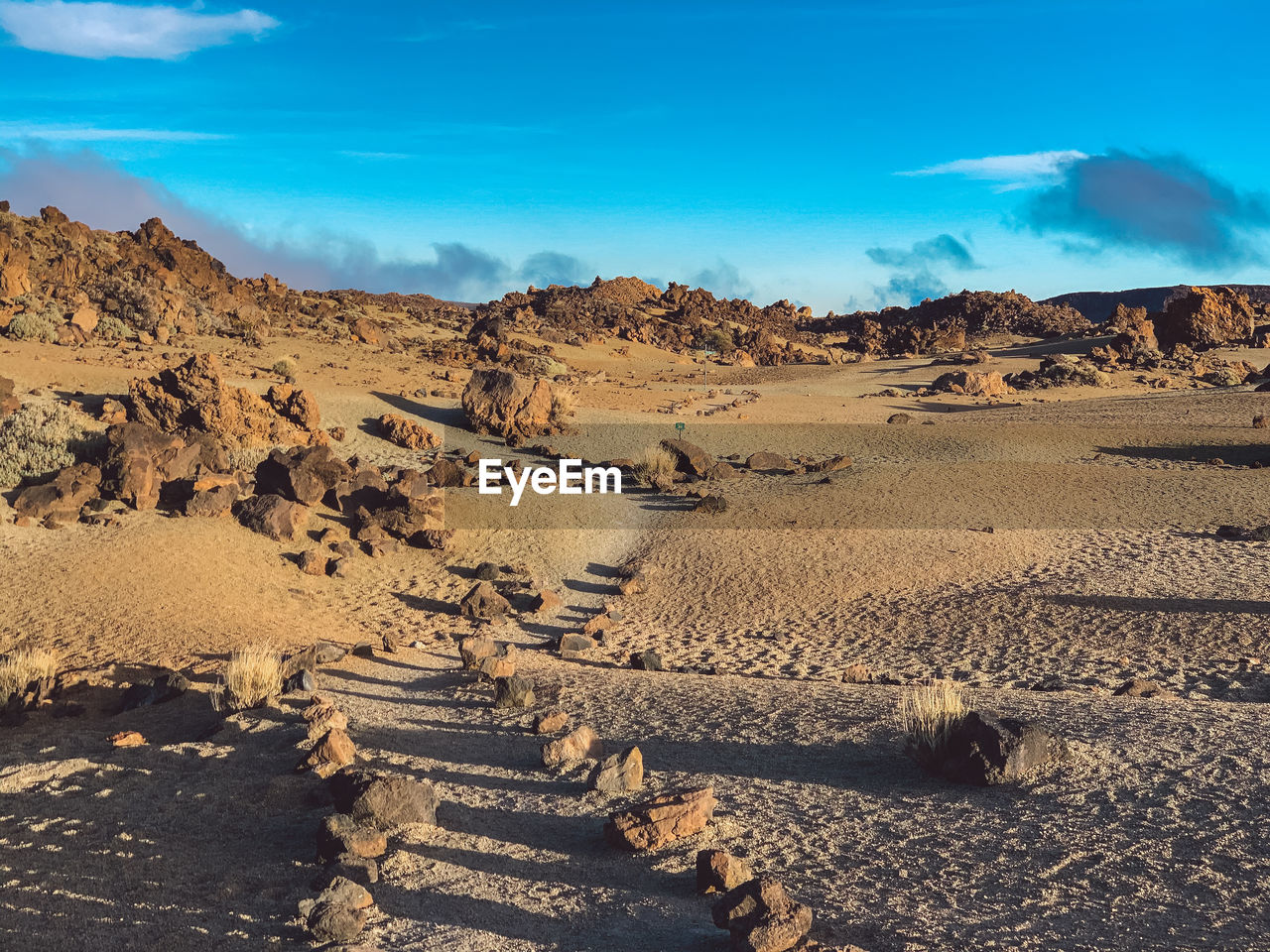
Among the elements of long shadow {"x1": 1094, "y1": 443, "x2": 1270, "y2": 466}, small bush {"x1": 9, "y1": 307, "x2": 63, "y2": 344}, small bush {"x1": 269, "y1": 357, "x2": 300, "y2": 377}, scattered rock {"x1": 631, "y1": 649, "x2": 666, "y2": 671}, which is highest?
small bush {"x1": 9, "y1": 307, "x2": 63, "y2": 344}

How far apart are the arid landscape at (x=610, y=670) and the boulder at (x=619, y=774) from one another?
0.03 m

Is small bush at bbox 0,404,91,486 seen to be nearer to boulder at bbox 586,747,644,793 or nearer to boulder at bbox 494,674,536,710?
boulder at bbox 494,674,536,710

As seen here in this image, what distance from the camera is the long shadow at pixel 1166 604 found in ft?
37.3

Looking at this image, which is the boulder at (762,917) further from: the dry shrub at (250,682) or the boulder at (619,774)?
the dry shrub at (250,682)

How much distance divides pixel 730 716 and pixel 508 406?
15923 millimetres

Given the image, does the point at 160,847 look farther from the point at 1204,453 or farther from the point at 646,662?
the point at 1204,453

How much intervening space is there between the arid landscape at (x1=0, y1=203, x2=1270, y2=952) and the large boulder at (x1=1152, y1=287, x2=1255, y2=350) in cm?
1973

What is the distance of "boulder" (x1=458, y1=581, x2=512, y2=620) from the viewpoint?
1277cm

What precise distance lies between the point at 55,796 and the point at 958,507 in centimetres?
1525

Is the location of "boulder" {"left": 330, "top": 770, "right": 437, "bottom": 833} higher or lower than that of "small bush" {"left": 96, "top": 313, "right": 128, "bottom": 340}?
lower

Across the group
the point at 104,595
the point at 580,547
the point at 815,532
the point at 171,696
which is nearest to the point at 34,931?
the point at 171,696

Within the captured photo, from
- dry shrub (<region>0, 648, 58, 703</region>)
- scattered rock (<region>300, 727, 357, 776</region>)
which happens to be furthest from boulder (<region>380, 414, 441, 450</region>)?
scattered rock (<region>300, 727, 357, 776</region>)

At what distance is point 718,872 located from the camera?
4.98 m

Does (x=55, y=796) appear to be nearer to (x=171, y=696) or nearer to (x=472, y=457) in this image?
(x=171, y=696)
